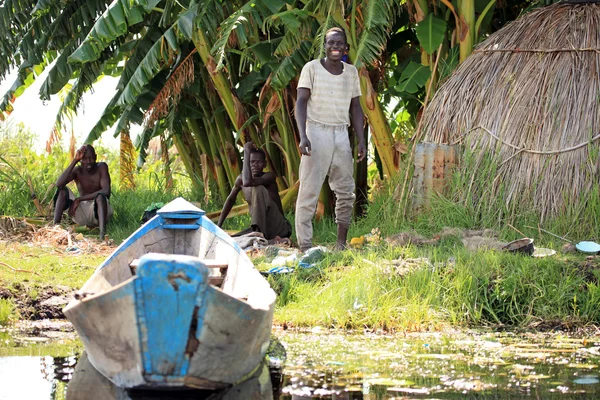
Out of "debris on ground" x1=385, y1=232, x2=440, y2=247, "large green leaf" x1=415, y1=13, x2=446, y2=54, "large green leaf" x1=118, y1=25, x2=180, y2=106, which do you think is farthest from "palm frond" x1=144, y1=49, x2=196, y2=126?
"debris on ground" x1=385, y1=232, x2=440, y2=247

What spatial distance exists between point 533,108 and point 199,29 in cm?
375

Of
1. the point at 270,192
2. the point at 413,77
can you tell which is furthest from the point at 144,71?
the point at 413,77

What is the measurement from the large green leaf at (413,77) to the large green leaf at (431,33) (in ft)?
1.23

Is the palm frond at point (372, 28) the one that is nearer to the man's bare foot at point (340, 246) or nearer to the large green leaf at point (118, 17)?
the man's bare foot at point (340, 246)

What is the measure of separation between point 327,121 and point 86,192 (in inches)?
165

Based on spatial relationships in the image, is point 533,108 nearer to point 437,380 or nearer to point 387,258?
point 387,258

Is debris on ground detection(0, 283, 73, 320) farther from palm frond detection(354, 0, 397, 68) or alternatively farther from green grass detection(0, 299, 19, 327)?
palm frond detection(354, 0, 397, 68)

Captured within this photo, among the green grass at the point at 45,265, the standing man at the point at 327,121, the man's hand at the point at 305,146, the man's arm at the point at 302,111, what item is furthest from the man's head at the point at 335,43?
the green grass at the point at 45,265

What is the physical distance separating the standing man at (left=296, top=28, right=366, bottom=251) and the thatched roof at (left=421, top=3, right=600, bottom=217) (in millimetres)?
1385

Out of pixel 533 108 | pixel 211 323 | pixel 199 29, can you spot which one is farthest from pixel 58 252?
pixel 211 323

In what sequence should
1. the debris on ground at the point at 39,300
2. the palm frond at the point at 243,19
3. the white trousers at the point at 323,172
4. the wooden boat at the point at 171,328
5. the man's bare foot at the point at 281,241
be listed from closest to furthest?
1. the wooden boat at the point at 171,328
2. the debris on ground at the point at 39,300
3. the white trousers at the point at 323,172
4. the palm frond at the point at 243,19
5. the man's bare foot at the point at 281,241

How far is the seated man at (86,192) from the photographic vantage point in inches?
444

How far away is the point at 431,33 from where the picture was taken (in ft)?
31.9

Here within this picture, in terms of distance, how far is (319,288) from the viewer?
A: 764 centimetres
